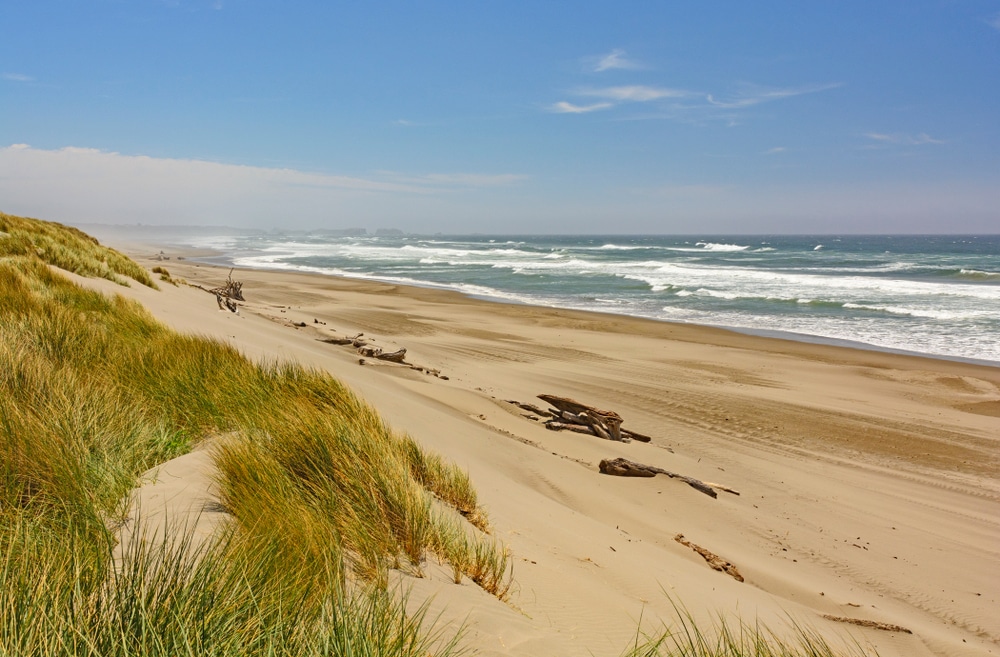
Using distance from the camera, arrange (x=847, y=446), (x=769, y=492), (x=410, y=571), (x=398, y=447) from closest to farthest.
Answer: (x=410, y=571) → (x=398, y=447) → (x=769, y=492) → (x=847, y=446)

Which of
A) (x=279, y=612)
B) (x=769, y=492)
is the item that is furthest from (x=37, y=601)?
(x=769, y=492)

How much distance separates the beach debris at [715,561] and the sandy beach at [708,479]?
0.11 m

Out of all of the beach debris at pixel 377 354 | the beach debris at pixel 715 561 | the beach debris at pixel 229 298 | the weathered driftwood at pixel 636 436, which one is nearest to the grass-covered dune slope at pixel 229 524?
the beach debris at pixel 715 561

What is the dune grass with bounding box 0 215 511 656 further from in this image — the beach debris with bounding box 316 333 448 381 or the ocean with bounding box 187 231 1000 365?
the ocean with bounding box 187 231 1000 365

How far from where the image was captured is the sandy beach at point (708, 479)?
3.54 metres

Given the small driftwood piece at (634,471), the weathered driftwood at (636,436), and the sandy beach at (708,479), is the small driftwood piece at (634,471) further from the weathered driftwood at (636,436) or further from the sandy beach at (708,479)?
the weathered driftwood at (636,436)

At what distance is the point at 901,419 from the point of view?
11258 millimetres

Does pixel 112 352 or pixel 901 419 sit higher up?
pixel 112 352

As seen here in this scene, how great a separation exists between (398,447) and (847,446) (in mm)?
8242

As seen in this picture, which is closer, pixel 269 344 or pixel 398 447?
pixel 398 447

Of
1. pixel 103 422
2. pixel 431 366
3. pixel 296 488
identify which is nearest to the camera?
pixel 296 488

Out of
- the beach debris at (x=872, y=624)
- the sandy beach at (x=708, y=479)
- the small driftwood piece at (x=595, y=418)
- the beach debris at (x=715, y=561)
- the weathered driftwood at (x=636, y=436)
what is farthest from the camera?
the weathered driftwood at (x=636, y=436)

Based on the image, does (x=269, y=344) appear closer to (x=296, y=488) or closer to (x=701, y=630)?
(x=296, y=488)

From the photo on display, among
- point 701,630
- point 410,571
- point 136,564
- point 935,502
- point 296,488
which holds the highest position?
point 136,564
